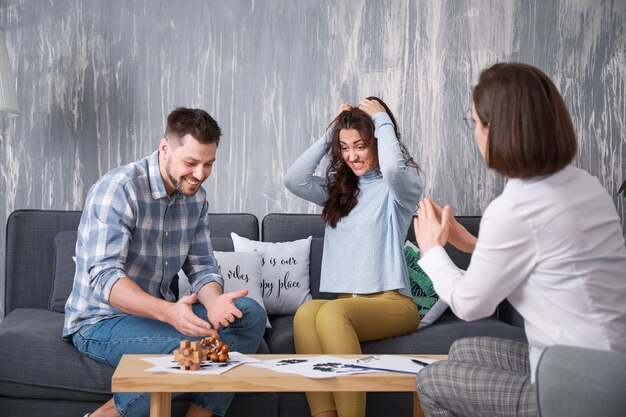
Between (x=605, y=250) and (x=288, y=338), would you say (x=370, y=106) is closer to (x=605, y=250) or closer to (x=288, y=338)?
(x=288, y=338)

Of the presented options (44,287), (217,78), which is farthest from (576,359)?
(217,78)

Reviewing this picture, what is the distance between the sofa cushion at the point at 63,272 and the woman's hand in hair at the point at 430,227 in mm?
1613

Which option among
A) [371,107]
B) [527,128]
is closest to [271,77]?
[371,107]

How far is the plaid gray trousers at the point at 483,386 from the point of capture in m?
1.60

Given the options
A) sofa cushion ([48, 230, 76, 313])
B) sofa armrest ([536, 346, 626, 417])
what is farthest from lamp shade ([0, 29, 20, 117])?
sofa armrest ([536, 346, 626, 417])

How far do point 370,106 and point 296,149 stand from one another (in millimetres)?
739

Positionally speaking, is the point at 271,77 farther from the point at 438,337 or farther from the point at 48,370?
the point at 48,370

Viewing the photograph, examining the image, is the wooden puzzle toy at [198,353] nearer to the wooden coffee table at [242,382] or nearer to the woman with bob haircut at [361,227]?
the wooden coffee table at [242,382]

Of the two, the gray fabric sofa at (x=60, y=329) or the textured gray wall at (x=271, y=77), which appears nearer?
the gray fabric sofa at (x=60, y=329)

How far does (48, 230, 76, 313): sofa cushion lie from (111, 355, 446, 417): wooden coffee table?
3.88 ft

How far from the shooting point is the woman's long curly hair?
287cm

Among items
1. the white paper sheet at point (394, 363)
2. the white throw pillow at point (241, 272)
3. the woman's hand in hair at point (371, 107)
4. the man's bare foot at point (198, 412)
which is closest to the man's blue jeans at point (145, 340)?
the man's bare foot at point (198, 412)

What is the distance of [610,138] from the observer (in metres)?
3.75

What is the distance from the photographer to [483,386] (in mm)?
1628
